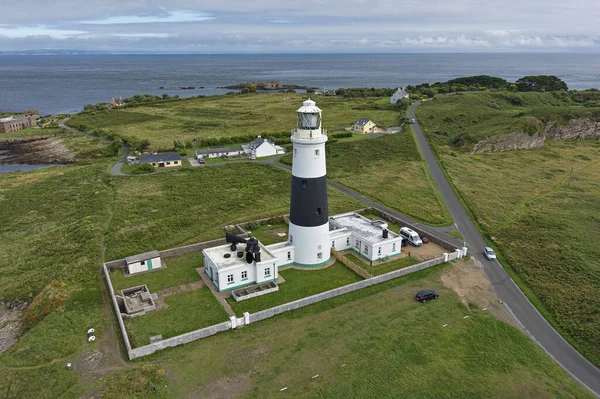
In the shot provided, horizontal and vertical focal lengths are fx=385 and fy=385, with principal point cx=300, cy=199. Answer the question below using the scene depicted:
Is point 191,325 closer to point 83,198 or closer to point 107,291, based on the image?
point 107,291

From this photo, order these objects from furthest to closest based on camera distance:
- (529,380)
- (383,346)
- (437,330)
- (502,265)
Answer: (502,265)
(437,330)
(383,346)
(529,380)

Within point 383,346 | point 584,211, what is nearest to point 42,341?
point 383,346

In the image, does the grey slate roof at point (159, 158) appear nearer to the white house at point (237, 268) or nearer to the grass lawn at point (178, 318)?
the white house at point (237, 268)

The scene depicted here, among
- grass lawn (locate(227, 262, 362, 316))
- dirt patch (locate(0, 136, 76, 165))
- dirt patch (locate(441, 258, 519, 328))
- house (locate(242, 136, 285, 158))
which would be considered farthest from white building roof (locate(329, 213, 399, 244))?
dirt patch (locate(0, 136, 76, 165))

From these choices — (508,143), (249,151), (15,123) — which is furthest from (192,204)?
(15,123)

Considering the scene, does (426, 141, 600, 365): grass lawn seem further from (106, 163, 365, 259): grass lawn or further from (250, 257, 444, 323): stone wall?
(106, 163, 365, 259): grass lawn

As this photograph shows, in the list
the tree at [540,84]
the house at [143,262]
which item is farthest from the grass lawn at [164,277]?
the tree at [540,84]

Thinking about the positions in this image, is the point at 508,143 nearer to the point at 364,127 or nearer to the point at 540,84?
the point at 364,127
